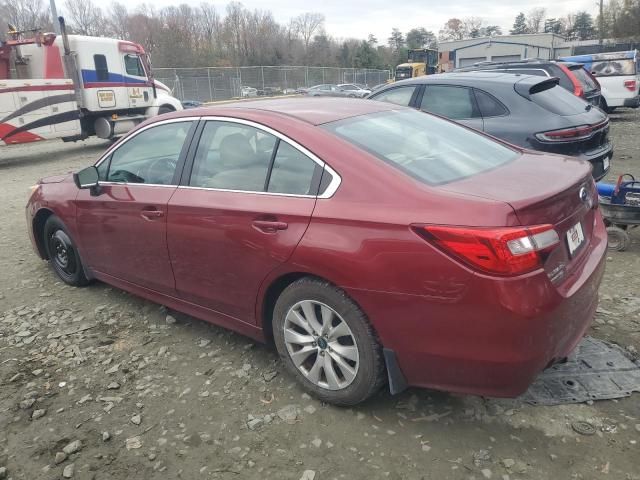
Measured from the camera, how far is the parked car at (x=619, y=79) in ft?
47.6

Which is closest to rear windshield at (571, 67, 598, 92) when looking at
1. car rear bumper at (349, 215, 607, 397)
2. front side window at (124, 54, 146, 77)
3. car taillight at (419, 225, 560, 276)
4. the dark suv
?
the dark suv

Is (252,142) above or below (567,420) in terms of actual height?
above

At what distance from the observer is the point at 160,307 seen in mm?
4148

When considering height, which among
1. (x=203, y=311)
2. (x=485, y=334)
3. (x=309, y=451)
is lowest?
(x=309, y=451)

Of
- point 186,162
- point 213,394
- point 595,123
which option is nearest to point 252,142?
point 186,162

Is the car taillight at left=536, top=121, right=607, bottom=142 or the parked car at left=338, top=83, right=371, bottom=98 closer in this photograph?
the car taillight at left=536, top=121, right=607, bottom=142

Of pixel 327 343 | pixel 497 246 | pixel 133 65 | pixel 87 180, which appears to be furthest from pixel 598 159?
pixel 133 65

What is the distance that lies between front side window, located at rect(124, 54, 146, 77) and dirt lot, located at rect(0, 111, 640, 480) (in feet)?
43.1

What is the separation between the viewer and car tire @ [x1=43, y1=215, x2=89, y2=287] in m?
4.45

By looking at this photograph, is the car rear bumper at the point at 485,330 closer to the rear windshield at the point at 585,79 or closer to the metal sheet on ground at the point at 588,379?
the metal sheet on ground at the point at 588,379

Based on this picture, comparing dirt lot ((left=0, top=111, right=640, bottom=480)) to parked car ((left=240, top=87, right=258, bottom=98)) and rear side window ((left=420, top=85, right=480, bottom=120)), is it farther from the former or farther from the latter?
parked car ((left=240, top=87, right=258, bottom=98))

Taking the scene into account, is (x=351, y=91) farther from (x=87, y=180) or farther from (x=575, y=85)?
(x=87, y=180)

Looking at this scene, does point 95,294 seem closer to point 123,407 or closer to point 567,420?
point 123,407

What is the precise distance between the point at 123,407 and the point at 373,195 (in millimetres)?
1840
